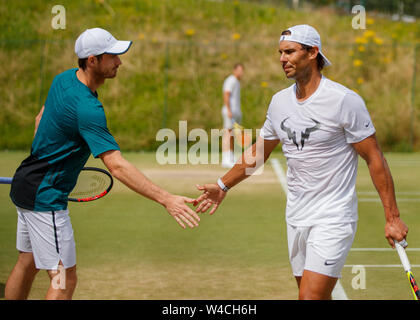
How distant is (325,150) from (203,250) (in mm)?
3919

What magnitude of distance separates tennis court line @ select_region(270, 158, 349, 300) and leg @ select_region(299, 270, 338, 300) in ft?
6.10

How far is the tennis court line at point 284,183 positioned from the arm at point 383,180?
1939 millimetres

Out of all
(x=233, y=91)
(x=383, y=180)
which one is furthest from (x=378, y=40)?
(x=383, y=180)

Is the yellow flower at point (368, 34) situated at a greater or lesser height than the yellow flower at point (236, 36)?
greater

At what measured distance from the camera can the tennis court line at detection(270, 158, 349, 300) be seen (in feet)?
21.9

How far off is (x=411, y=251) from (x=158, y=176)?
7.22 m

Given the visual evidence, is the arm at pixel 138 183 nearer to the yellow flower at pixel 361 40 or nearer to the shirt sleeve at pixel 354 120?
the shirt sleeve at pixel 354 120

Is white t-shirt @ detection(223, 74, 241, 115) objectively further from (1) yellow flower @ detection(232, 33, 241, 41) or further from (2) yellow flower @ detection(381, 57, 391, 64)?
(1) yellow flower @ detection(232, 33, 241, 41)

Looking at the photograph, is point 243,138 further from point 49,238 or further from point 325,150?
point 49,238

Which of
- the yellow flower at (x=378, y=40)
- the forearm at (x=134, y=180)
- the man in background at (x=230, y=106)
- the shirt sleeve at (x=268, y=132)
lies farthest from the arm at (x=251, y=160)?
the yellow flower at (x=378, y=40)

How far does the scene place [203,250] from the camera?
8570mm

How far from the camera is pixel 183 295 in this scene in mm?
6691

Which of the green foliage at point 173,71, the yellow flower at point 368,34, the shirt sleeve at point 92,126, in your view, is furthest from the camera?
the yellow flower at point 368,34

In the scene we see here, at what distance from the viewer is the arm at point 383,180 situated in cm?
479
